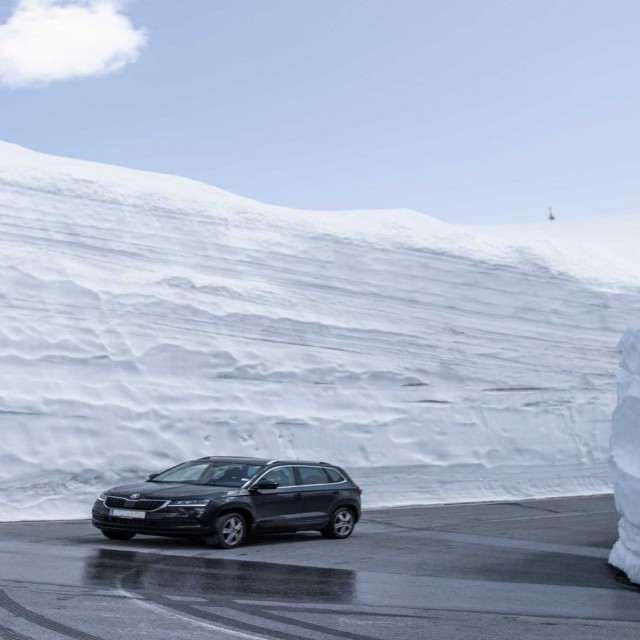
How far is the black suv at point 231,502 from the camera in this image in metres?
12.8

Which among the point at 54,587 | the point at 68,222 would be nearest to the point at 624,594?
the point at 54,587

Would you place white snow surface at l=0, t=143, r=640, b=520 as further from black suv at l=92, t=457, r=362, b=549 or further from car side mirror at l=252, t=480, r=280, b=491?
car side mirror at l=252, t=480, r=280, b=491

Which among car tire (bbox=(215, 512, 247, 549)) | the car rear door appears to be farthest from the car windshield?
the car rear door

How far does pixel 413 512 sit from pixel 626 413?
8.24 m

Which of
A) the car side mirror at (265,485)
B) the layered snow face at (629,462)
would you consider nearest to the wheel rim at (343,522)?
the car side mirror at (265,485)

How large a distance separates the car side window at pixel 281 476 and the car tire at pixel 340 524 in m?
0.88

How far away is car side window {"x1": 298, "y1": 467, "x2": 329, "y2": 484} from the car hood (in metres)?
1.64

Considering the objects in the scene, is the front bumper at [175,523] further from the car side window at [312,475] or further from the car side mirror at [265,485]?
the car side window at [312,475]

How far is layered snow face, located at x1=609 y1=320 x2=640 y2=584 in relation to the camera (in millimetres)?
11438

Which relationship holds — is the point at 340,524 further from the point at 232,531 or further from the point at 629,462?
the point at 629,462

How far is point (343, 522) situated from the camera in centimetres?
1500

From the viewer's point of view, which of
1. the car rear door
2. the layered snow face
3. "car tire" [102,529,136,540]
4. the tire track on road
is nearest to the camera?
the tire track on road

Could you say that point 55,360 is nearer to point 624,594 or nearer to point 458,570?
point 458,570

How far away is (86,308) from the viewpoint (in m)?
19.6
